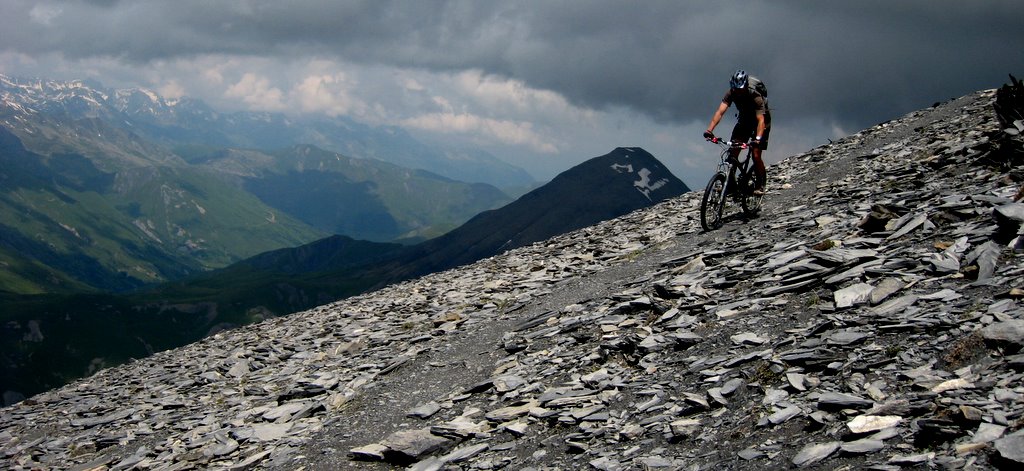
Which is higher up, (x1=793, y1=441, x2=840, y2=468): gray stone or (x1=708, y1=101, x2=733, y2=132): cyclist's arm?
(x1=708, y1=101, x2=733, y2=132): cyclist's arm

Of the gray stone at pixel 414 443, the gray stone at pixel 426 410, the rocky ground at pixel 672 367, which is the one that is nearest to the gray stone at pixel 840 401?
the rocky ground at pixel 672 367

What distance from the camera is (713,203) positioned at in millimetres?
22031

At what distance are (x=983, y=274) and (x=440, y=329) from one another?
1372 cm

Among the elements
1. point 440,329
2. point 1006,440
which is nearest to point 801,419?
point 1006,440

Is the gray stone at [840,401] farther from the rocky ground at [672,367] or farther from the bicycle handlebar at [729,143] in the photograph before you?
the bicycle handlebar at [729,143]

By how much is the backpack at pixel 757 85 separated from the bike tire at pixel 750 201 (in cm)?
291

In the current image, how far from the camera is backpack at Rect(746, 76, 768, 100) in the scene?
65.1ft

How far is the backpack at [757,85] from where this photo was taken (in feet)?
65.1

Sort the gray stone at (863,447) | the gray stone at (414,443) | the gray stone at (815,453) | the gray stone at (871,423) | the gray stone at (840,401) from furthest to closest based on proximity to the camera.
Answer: the gray stone at (414,443) → the gray stone at (840,401) → the gray stone at (871,423) → the gray stone at (815,453) → the gray stone at (863,447)

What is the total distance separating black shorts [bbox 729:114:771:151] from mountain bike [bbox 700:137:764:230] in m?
0.41

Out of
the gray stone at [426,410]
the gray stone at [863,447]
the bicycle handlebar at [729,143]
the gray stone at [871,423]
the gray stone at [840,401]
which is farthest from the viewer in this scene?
the bicycle handlebar at [729,143]

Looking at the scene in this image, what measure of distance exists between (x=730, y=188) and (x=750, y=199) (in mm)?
1441

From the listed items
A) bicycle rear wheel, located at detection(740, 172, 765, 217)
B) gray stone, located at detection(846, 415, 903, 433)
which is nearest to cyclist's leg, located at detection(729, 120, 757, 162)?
bicycle rear wheel, located at detection(740, 172, 765, 217)

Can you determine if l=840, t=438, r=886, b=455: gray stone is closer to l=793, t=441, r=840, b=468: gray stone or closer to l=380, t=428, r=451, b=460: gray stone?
l=793, t=441, r=840, b=468: gray stone
